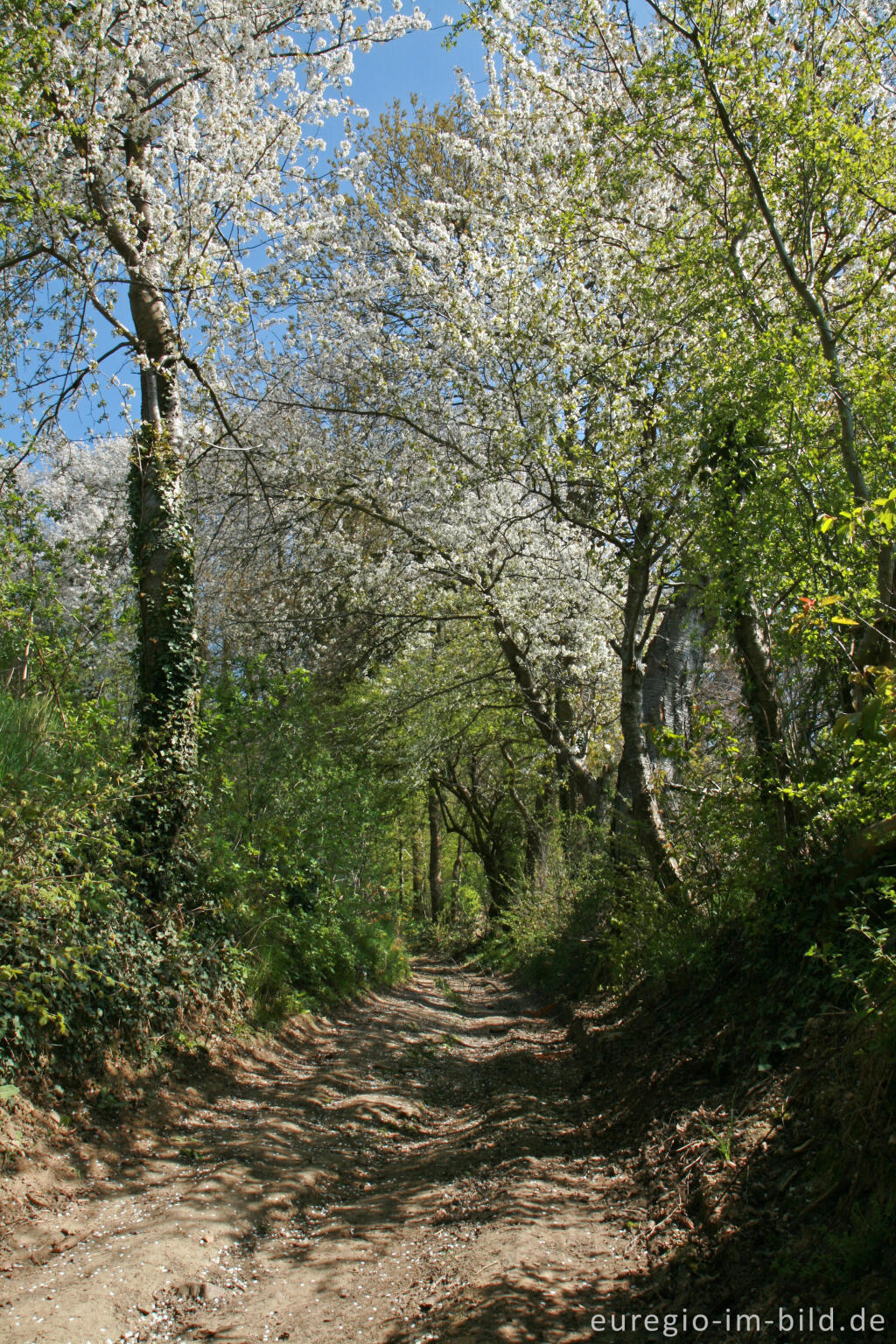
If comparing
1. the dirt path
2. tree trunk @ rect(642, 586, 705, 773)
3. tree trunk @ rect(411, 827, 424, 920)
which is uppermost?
tree trunk @ rect(642, 586, 705, 773)

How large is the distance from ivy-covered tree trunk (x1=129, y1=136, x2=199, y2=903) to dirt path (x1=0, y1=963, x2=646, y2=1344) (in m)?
2.13

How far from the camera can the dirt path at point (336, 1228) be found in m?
3.37

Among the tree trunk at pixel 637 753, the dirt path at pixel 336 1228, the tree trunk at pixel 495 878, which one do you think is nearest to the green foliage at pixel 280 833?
the dirt path at pixel 336 1228

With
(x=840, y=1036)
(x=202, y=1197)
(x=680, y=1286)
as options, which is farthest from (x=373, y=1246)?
(x=840, y=1036)

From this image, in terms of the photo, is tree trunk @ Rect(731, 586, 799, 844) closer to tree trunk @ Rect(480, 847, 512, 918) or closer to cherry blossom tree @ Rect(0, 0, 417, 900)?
cherry blossom tree @ Rect(0, 0, 417, 900)

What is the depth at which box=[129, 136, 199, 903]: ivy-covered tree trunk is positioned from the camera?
24.1ft

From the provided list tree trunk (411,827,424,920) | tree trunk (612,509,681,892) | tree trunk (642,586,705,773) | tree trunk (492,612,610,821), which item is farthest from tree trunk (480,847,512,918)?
tree trunk (612,509,681,892)

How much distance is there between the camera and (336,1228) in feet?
14.7

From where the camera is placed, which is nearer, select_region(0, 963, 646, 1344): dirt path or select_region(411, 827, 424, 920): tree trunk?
select_region(0, 963, 646, 1344): dirt path

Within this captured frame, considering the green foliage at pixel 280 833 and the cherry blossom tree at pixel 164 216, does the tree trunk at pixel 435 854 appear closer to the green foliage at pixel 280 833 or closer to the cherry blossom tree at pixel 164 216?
the green foliage at pixel 280 833

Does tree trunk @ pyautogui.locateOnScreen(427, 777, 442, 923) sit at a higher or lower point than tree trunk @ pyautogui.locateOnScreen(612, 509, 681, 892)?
lower

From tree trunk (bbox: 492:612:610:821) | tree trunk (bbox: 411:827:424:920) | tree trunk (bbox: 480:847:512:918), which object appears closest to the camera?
tree trunk (bbox: 492:612:610:821)

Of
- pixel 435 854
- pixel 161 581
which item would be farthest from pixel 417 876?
pixel 161 581

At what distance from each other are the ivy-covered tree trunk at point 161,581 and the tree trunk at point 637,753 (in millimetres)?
4396
